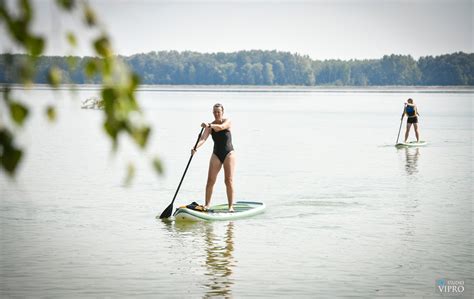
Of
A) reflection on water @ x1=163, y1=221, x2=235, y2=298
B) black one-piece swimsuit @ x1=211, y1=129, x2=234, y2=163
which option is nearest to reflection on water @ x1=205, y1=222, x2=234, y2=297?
reflection on water @ x1=163, y1=221, x2=235, y2=298

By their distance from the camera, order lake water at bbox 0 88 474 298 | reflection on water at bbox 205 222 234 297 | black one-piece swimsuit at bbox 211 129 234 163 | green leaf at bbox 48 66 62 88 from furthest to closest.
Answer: black one-piece swimsuit at bbox 211 129 234 163 < lake water at bbox 0 88 474 298 < reflection on water at bbox 205 222 234 297 < green leaf at bbox 48 66 62 88

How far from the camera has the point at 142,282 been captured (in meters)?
11.0

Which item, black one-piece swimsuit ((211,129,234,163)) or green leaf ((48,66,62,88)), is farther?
black one-piece swimsuit ((211,129,234,163))

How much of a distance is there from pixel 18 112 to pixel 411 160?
27328mm

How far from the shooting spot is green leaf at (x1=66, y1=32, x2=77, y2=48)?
290cm

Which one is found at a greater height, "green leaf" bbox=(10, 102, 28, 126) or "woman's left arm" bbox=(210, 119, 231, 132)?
"green leaf" bbox=(10, 102, 28, 126)

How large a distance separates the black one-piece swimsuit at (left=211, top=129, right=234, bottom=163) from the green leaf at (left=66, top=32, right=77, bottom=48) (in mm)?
11730

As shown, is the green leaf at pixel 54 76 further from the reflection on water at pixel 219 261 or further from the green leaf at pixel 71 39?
the reflection on water at pixel 219 261

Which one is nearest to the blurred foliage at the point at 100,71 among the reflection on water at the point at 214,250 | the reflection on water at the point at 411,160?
the reflection on water at the point at 214,250

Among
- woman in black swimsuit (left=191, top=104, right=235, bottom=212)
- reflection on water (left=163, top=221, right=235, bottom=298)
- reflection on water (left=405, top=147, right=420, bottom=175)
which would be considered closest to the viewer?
reflection on water (left=163, top=221, right=235, bottom=298)

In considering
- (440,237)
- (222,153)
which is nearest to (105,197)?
(222,153)

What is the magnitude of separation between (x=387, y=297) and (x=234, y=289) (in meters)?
1.83

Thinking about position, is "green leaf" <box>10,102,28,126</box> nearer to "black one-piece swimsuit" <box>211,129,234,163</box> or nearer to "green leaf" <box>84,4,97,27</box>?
"green leaf" <box>84,4,97,27</box>

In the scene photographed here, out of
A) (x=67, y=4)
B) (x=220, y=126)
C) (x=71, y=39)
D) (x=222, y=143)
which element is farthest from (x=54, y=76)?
(x=222, y=143)
